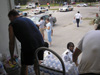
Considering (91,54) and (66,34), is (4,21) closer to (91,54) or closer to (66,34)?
(91,54)

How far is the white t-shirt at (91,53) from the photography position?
194cm

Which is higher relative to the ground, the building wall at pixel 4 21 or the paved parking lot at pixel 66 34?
the building wall at pixel 4 21

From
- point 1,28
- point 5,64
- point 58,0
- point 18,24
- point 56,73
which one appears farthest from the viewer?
point 58,0

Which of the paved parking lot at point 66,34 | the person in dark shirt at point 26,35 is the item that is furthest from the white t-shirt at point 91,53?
the paved parking lot at point 66,34

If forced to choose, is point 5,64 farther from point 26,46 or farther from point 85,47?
point 85,47

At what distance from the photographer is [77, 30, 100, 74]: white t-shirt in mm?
1941

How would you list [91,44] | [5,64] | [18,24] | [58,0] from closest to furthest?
1. [91,44]
2. [18,24]
3. [5,64]
4. [58,0]

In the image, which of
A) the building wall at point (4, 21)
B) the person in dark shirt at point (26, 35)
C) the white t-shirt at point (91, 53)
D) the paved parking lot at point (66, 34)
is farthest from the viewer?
the paved parking lot at point (66, 34)

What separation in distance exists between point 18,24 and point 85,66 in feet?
5.24

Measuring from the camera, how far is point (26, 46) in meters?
2.97

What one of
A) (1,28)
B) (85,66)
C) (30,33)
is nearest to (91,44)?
(85,66)

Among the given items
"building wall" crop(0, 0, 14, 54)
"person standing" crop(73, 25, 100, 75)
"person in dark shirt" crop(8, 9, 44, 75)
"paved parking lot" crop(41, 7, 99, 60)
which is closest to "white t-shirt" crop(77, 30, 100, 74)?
"person standing" crop(73, 25, 100, 75)

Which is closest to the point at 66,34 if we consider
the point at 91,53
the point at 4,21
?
the point at 4,21

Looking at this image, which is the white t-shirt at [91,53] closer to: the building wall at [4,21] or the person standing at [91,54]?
the person standing at [91,54]
